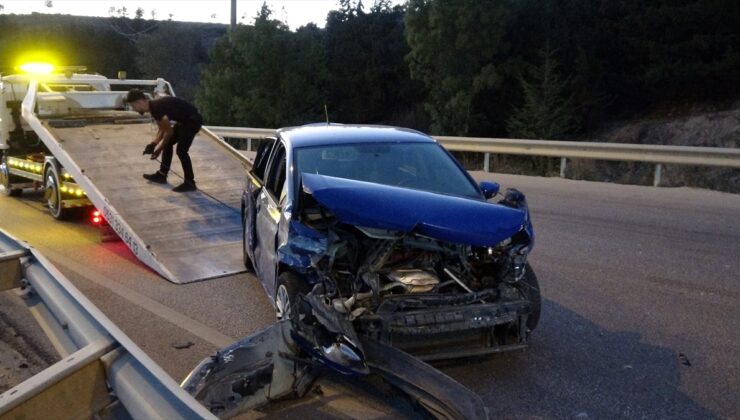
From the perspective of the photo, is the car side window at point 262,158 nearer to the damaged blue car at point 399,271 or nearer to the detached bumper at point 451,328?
the damaged blue car at point 399,271

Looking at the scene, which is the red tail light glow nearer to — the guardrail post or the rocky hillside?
the guardrail post

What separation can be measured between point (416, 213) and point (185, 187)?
6.40 metres

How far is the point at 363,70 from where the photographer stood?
165 feet

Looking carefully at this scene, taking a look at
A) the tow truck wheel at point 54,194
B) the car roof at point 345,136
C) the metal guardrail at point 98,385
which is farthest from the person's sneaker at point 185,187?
the metal guardrail at point 98,385

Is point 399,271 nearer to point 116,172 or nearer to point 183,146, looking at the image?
point 183,146

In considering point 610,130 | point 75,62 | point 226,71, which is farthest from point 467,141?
point 75,62

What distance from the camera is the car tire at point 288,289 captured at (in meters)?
5.53

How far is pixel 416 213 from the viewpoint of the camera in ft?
17.0

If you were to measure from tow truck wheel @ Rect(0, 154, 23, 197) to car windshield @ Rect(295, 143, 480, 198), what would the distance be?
9.73 meters

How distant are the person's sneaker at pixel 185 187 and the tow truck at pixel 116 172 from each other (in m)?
0.11

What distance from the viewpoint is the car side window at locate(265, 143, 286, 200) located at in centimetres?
677

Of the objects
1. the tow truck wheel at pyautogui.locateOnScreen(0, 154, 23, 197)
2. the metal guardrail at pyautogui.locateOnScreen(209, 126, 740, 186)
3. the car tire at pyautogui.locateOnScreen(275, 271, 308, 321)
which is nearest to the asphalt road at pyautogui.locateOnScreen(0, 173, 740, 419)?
the car tire at pyautogui.locateOnScreen(275, 271, 308, 321)

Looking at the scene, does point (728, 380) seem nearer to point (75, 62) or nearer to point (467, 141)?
point (467, 141)

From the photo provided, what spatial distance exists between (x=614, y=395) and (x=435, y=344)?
1.17m
